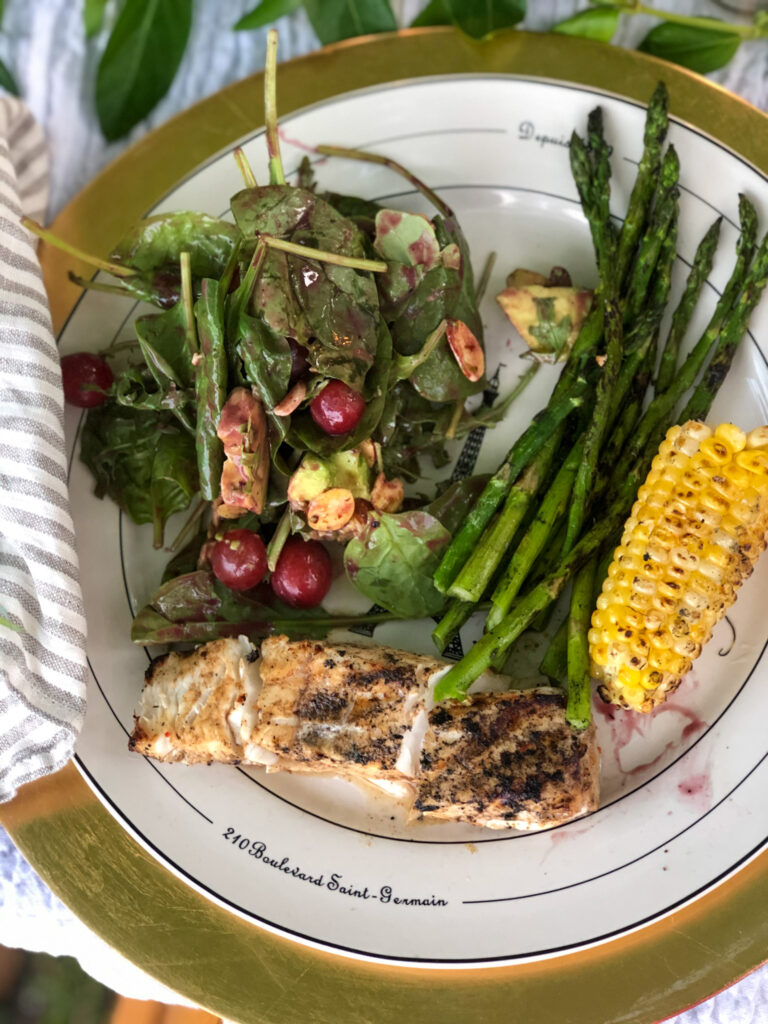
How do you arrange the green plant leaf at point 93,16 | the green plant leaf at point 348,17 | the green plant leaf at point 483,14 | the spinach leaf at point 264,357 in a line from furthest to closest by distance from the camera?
1. the green plant leaf at point 93,16
2. the green plant leaf at point 348,17
3. the green plant leaf at point 483,14
4. the spinach leaf at point 264,357

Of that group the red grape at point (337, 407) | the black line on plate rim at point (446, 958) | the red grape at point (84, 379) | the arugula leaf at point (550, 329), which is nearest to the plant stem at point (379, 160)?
the arugula leaf at point (550, 329)

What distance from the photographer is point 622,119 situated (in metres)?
2.58

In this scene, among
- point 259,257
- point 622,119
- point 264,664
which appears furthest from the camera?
point 622,119

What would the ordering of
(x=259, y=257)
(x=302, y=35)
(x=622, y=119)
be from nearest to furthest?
(x=259, y=257)
(x=622, y=119)
(x=302, y=35)

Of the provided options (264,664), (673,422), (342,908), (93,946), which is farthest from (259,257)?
(93,946)

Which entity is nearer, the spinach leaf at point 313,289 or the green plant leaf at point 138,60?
the spinach leaf at point 313,289

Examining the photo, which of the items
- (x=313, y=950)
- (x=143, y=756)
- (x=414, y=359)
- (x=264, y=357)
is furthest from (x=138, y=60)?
(x=313, y=950)

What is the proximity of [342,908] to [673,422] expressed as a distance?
5.28 ft

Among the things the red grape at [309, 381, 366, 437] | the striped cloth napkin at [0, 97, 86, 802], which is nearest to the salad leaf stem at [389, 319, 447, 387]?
the red grape at [309, 381, 366, 437]

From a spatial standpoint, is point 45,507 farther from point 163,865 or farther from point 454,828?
point 454,828

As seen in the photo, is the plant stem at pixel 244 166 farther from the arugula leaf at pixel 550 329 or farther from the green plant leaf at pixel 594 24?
the green plant leaf at pixel 594 24

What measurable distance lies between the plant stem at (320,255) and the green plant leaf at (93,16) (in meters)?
1.46

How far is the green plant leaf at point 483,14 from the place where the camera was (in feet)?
8.71

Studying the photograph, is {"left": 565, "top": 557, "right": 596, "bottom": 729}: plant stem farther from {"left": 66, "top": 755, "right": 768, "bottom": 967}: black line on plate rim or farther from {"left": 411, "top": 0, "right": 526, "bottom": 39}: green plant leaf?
{"left": 411, "top": 0, "right": 526, "bottom": 39}: green plant leaf
